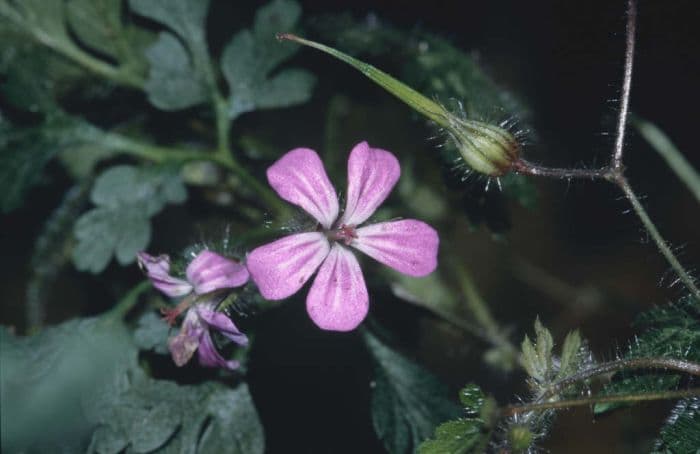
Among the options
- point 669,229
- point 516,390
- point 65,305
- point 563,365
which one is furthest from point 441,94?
point 65,305

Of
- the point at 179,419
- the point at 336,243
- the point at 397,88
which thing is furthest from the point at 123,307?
the point at 397,88

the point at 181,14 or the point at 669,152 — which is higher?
the point at 181,14

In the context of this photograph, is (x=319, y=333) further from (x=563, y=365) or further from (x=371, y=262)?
(x=563, y=365)

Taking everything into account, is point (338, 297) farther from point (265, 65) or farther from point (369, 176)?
point (265, 65)

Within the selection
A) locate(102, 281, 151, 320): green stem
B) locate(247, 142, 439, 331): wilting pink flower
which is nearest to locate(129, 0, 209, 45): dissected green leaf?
locate(102, 281, 151, 320): green stem

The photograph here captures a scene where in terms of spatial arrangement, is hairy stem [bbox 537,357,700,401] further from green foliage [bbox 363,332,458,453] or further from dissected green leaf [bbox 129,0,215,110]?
dissected green leaf [bbox 129,0,215,110]
